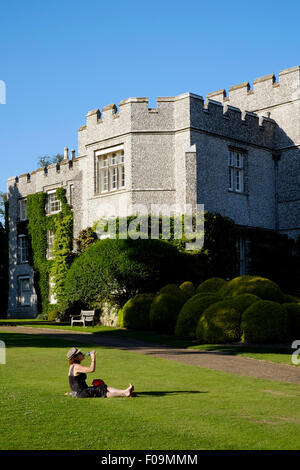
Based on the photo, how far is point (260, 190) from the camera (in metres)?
30.8

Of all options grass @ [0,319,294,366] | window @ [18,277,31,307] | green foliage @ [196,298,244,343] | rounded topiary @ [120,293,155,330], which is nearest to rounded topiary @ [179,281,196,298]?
rounded topiary @ [120,293,155,330]

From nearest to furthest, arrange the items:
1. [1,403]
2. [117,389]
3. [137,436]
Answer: [137,436] → [1,403] → [117,389]

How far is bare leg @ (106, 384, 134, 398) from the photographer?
9.49 metres

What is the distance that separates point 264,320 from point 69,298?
34.1ft

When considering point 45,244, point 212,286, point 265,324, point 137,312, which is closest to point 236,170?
point 212,286

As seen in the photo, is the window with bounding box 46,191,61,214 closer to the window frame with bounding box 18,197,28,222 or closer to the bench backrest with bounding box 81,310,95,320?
the window frame with bounding box 18,197,28,222

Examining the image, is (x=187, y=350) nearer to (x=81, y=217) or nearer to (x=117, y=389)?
(x=117, y=389)

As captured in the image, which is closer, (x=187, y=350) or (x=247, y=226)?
(x=187, y=350)

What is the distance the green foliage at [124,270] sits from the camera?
2419cm

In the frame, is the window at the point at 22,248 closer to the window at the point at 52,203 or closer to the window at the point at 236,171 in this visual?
the window at the point at 52,203

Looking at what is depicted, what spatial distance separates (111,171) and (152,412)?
21998mm

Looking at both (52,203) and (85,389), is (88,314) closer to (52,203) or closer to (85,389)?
(52,203)

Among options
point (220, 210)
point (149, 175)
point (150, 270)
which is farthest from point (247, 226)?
point (150, 270)

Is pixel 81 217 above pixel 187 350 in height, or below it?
above
